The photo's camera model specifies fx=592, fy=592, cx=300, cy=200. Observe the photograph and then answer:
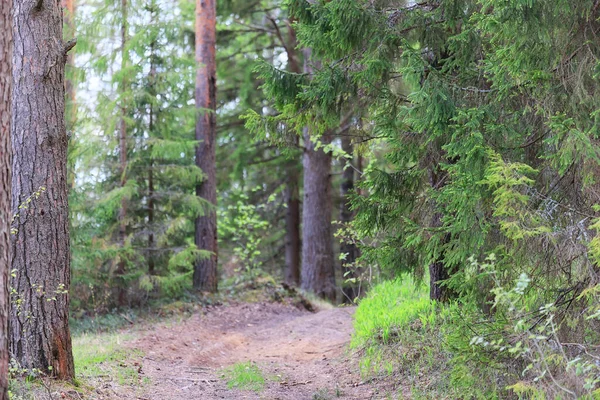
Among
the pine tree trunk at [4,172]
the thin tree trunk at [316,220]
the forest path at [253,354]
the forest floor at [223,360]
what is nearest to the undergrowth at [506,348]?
the forest floor at [223,360]

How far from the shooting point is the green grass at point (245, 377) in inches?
278

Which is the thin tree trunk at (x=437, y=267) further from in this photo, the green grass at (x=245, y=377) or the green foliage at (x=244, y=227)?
the green foliage at (x=244, y=227)

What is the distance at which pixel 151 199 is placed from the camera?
43.7ft

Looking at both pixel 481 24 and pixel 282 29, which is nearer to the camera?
pixel 481 24

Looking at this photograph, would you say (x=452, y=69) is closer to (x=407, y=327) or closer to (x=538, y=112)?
(x=538, y=112)

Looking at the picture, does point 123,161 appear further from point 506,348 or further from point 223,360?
point 506,348

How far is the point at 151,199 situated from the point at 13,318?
7687 mm

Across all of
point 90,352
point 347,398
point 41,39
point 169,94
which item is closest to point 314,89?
point 41,39

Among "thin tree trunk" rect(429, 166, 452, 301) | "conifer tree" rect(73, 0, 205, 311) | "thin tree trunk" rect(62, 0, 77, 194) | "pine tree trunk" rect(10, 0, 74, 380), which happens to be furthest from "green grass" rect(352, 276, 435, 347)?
"thin tree trunk" rect(62, 0, 77, 194)

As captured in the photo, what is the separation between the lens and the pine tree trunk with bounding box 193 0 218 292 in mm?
14461

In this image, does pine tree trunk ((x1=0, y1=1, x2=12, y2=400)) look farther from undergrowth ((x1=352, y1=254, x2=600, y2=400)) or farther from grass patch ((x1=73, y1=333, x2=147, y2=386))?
undergrowth ((x1=352, y1=254, x2=600, y2=400))

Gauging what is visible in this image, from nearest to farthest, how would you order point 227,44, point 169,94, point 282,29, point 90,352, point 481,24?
point 481,24
point 90,352
point 169,94
point 227,44
point 282,29

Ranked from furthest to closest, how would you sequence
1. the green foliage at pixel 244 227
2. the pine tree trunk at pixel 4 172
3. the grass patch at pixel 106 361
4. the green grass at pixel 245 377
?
the green foliage at pixel 244 227 → the green grass at pixel 245 377 → the grass patch at pixel 106 361 → the pine tree trunk at pixel 4 172

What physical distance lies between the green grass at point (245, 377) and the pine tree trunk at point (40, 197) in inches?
79.8
